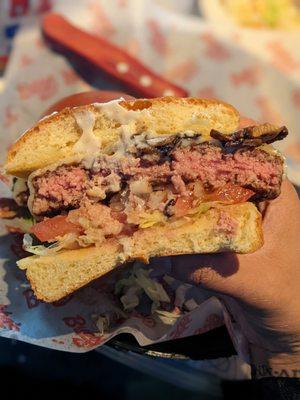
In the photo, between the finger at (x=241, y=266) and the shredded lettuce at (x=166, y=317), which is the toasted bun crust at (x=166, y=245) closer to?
the finger at (x=241, y=266)

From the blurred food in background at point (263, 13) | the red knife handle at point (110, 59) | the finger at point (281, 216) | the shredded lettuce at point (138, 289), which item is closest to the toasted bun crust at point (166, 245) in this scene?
the finger at point (281, 216)

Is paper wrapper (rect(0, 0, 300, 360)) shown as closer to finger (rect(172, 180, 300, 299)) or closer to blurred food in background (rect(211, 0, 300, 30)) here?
finger (rect(172, 180, 300, 299))

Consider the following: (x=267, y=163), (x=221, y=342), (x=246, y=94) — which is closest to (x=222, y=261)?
(x=267, y=163)

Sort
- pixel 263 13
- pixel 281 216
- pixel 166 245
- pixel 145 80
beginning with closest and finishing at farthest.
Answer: pixel 166 245 < pixel 281 216 < pixel 145 80 < pixel 263 13

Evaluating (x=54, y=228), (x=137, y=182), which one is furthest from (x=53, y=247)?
(x=137, y=182)

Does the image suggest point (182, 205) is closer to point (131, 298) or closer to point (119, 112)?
point (119, 112)

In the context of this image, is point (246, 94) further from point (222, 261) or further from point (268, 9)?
point (222, 261)
